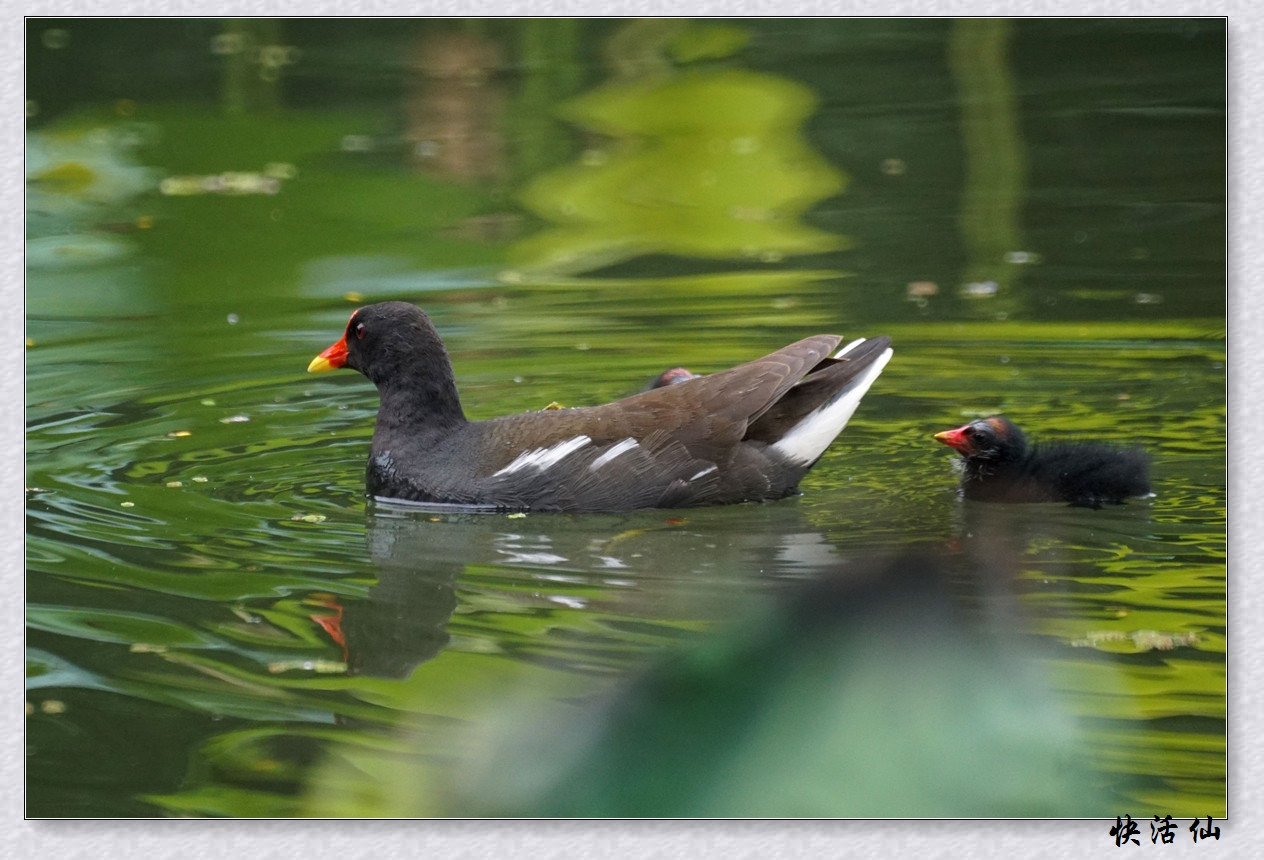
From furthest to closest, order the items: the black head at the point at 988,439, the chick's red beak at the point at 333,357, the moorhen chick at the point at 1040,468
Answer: the chick's red beak at the point at 333,357 < the black head at the point at 988,439 < the moorhen chick at the point at 1040,468

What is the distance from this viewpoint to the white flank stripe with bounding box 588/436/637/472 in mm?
6512

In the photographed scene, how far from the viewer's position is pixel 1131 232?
8.71 meters

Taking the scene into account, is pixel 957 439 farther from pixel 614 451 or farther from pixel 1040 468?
pixel 614 451

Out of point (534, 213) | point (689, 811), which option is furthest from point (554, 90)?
point (689, 811)

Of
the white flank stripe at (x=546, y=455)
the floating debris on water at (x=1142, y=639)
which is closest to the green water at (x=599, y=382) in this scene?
the floating debris on water at (x=1142, y=639)

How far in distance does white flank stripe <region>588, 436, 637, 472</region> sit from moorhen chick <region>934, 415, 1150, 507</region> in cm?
122

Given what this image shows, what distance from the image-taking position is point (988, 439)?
6.75 meters

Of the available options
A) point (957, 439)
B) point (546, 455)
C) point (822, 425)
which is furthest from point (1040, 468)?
point (546, 455)

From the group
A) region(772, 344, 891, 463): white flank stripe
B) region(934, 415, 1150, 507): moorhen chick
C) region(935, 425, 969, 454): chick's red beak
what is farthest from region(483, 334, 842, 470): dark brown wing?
region(934, 415, 1150, 507): moorhen chick

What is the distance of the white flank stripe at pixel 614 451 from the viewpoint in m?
6.51

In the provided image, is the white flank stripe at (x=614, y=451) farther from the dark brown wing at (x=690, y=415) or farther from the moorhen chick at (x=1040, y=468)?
the moorhen chick at (x=1040, y=468)

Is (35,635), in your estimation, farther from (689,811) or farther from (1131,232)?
(1131,232)

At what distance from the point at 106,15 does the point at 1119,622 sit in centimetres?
403

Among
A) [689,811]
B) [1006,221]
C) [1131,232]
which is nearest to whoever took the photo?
[689,811]
